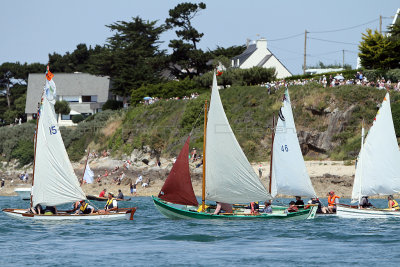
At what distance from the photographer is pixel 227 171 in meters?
40.4

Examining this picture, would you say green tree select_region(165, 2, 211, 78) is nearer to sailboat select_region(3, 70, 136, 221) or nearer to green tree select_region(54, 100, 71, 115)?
green tree select_region(54, 100, 71, 115)

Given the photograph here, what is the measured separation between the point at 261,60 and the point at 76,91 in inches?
1302

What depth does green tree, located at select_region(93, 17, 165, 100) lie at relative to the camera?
103m

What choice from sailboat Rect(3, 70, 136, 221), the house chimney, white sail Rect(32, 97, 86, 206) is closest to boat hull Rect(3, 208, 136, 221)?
sailboat Rect(3, 70, 136, 221)

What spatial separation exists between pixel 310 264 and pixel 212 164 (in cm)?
1252

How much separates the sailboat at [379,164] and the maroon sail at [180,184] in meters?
A: 8.82

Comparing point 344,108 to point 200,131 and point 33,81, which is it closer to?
point 200,131

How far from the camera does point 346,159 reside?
7144 centimetres

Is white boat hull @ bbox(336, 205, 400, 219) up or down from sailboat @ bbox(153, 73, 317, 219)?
down

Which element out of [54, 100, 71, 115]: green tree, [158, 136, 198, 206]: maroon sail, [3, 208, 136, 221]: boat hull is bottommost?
[3, 208, 136, 221]: boat hull

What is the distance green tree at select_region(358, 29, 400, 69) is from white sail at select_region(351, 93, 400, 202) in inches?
1598

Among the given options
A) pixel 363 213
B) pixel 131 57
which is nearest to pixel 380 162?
pixel 363 213

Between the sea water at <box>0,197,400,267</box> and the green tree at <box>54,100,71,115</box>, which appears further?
the green tree at <box>54,100,71,115</box>

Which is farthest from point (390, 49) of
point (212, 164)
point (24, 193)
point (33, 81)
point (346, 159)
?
point (33, 81)
